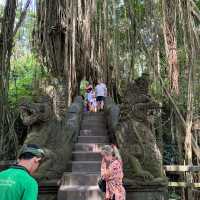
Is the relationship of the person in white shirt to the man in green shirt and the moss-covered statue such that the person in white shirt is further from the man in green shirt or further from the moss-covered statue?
the man in green shirt

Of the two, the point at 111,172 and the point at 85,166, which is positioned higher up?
the point at 111,172

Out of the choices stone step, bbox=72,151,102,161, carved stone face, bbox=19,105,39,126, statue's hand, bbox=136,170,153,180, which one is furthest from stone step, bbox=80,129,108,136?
statue's hand, bbox=136,170,153,180

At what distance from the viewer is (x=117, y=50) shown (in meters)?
6.81

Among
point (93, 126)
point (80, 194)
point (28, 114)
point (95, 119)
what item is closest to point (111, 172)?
point (80, 194)

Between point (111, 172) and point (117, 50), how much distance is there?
9.80ft

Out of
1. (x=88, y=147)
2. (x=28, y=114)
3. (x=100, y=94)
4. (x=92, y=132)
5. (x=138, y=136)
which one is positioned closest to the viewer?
(x=28, y=114)

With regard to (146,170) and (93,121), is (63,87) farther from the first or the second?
(146,170)

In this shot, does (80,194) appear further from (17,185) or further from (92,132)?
(17,185)

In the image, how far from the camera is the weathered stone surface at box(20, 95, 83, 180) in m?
5.60

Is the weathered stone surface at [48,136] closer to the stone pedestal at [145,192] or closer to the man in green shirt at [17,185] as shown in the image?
the stone pedestal at [145,192]

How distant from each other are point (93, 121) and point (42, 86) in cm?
175

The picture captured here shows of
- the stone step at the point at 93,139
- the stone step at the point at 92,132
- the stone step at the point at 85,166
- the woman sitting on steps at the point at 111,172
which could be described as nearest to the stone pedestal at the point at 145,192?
the stone step at the point at 85,166

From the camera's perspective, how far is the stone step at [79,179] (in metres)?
5.68

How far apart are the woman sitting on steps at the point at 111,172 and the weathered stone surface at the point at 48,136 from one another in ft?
4.70
